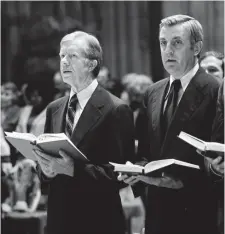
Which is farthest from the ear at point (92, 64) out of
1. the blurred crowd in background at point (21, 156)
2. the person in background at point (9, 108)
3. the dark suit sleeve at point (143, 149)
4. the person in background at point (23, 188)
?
the person in background at point (9, 108)

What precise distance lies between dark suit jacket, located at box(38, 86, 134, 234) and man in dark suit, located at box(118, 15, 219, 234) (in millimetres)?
152

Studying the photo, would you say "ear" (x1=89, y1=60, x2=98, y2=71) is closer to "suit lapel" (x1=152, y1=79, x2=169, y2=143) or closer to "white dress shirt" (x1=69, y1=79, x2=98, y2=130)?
"white dress shirt" (x1=69, y1=79, x2=98, y2=130)

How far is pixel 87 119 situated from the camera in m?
3.52

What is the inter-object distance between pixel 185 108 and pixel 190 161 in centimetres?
30

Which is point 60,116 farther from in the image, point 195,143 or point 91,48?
point 195,143

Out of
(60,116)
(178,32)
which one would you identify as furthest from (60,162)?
(178,32)

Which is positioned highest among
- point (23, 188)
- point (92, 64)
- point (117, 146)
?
point (92, 64)

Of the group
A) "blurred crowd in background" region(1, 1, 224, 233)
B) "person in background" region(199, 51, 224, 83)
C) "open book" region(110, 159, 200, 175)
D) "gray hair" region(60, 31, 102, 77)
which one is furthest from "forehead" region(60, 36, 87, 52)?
"blurred crowd in background" region(1, 1, 224, 233)

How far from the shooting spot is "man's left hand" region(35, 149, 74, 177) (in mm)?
3357

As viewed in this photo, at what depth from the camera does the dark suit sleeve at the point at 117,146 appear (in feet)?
11.3

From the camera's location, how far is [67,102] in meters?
3.71

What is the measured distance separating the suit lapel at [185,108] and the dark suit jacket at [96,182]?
0.29m

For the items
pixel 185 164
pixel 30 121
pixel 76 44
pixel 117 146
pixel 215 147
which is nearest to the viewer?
pixel 215 147

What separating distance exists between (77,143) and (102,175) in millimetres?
254
